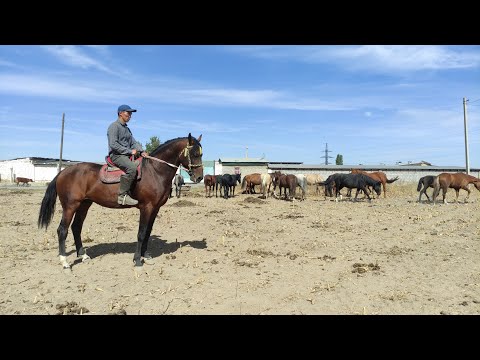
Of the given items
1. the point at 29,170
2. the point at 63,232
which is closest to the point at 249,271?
the point at 63,232

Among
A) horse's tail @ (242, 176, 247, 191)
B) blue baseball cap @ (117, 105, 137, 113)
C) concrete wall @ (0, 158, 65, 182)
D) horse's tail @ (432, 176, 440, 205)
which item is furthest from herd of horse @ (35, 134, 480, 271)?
concrete wall @ (0, 158, 65, 182)

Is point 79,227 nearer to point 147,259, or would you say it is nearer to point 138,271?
point 147,259

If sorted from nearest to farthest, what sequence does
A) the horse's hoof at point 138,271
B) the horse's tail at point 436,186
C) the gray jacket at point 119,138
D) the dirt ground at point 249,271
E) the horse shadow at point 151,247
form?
the dirt ground at point 249,271
the horse's hoof at point 138,271
the gray jacket at point 119,138
the horse shadow at point 151,247
the horse's tail at point 436,186

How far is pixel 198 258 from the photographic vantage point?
25.5ft

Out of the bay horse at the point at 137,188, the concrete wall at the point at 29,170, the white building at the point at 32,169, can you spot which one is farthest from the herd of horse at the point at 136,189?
the concrete wall at the point at 29,170

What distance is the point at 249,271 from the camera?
6816 millimetres

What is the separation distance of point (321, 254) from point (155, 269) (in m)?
4.18

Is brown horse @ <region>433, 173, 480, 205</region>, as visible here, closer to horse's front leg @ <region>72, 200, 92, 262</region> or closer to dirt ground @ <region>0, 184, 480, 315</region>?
dirt ground @ <region>0, 184, 480, 315</region>

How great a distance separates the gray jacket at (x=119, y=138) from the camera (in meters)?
6.95

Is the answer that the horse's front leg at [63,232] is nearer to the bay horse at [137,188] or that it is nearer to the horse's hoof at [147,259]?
the bay horse at [137,188]

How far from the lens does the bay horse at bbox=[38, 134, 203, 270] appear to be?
7219mm

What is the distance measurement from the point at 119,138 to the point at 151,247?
130 inches
